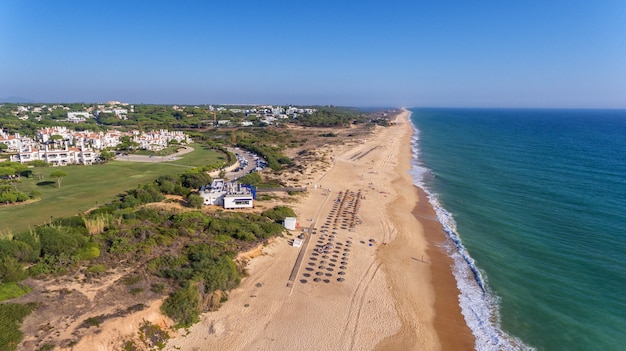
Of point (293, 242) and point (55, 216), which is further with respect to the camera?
point (55, 216)

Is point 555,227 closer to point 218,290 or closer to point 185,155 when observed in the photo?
point 218,290

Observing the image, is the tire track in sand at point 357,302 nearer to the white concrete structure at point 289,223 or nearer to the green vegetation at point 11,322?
the white concrete structure at point 289,223

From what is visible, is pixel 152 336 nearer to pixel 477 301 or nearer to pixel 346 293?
pixel 346 293

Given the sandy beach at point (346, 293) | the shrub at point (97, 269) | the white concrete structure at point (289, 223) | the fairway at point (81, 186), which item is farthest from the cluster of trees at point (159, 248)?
the fairway at point (81, 186)

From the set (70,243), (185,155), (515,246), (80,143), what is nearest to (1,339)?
(70,243)

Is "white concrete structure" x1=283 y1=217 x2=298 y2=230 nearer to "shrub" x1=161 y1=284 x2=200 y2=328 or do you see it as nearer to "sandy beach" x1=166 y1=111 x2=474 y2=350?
"sandy beach" x1=166 y1=111 x2=474 y2=350

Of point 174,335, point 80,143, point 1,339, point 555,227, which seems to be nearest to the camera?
point 1,339
